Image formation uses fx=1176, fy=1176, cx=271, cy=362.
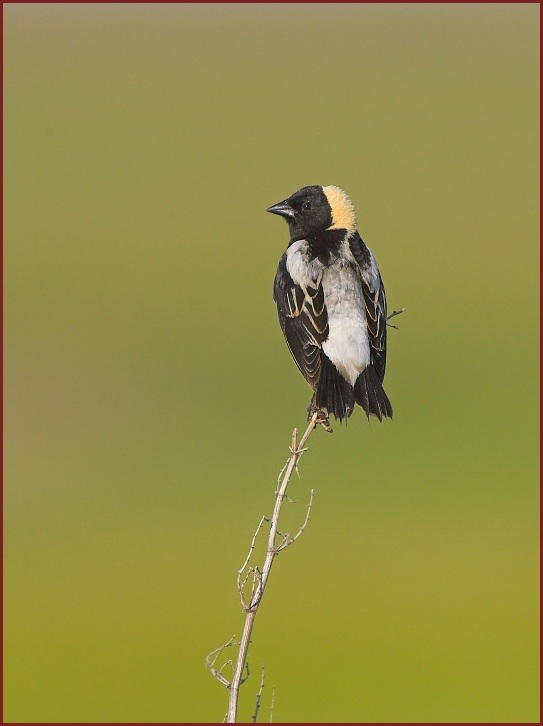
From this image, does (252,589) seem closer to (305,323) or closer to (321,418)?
(321,418)

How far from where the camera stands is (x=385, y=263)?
694 inches

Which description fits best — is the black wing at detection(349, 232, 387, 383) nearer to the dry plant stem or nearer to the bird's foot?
the bird's foot

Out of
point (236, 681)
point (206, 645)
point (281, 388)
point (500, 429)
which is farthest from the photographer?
point (281, 388)

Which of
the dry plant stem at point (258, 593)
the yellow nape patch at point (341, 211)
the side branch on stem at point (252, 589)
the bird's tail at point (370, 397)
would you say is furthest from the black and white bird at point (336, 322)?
the side branch on stem at point (252, 589)

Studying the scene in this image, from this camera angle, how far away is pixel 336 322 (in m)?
3.88

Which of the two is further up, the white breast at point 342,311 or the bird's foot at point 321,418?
the white breast at point 342,311

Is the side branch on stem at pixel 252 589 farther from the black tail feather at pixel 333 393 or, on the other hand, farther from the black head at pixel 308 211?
the black head at pixel 308 211

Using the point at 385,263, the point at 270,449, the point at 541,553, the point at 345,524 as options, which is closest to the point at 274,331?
the point at 385,263

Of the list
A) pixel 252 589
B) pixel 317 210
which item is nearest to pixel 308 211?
pixel 317 210

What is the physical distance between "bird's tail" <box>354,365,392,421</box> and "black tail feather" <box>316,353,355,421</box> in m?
0.03

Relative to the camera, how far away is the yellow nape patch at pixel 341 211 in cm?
439

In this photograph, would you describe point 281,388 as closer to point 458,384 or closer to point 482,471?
point 458,384

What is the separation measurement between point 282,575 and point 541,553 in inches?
85.3

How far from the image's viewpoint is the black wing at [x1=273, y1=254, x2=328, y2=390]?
12.6 ft
